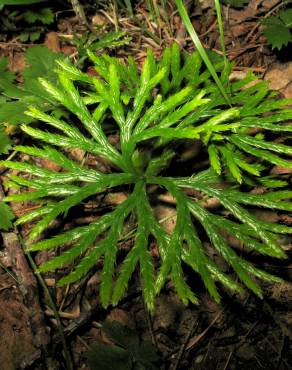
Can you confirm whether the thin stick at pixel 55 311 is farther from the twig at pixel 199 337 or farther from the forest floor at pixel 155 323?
the twig at pixel 199 337

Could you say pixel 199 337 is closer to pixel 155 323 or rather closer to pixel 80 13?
pixel 155 323

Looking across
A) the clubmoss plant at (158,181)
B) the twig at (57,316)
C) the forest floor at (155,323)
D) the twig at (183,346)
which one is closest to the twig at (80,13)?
the clubmoss plant at (158,181)

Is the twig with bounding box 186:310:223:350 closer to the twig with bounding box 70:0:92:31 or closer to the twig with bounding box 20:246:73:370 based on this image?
the twig with bounding box 20:246:73:370

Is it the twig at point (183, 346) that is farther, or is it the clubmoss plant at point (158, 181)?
the twig at point (183, 346)

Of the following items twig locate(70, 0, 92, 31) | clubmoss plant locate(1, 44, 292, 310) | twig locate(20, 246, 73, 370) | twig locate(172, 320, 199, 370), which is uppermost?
twig locate(70, 0, 92, 31)

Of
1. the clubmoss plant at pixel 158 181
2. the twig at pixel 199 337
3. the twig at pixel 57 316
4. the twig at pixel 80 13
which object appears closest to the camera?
the clubmoss plant at pixel 158 181

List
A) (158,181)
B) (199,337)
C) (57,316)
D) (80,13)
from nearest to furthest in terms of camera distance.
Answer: (158,181)
(57,316)
(199,337)
(80,13)

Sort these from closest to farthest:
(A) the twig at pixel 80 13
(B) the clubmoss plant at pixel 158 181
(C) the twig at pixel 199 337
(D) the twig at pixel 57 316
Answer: (B) the clubmoss plant at pixel 158 181, (D) the twig at pixel 57 316, (C) the twig at pixel 199 337, (A) the twig at pixel 80 13

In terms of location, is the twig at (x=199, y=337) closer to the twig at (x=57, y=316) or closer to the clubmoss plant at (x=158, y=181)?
the clubmoss plant at (x=158, y=181)

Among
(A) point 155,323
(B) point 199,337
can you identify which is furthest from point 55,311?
(B) point 199,337

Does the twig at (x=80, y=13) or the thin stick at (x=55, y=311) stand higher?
the twig at (x=80, y=13)

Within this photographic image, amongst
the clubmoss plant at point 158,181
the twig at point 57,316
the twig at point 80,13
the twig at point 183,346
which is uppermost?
the twig at point 80,13

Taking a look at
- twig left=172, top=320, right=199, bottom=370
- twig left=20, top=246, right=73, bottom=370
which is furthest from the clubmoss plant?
twig left=172, top=320, right=199, bottom=370
